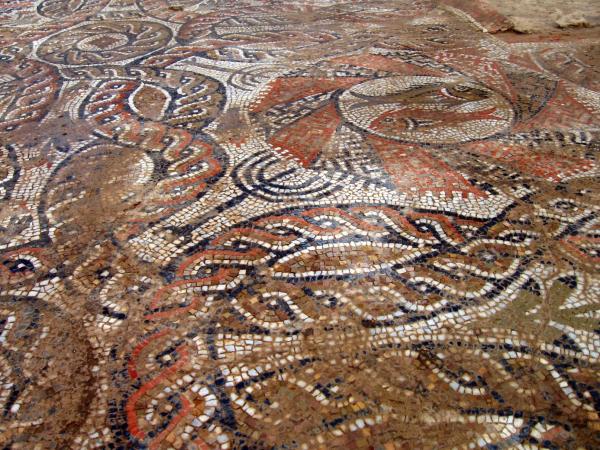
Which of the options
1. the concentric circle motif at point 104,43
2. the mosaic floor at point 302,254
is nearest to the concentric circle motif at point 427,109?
the mosaic floor at point 302,254

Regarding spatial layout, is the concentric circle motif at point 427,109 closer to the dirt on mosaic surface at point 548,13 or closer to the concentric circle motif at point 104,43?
the dirt on mosaic surface at point 548,13

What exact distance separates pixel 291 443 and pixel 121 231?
2140 millimetres

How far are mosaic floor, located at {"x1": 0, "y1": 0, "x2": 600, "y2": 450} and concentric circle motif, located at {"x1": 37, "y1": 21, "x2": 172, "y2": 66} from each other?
1.61 ft

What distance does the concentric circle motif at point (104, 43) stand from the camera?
6883mm

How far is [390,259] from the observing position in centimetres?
340

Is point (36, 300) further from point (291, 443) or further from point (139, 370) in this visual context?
point (291, 443)

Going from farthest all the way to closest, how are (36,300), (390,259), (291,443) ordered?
(390,259), (36,300), (291,443)

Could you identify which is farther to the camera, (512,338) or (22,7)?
(22,7)

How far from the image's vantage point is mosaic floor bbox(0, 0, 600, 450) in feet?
8.30

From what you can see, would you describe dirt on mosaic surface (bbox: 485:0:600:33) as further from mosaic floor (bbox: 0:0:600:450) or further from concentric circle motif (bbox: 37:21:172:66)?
concentric circle motif (bbox: 37:21:172:66)

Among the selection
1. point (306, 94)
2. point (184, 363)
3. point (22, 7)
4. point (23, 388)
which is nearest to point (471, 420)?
point (184, 363)

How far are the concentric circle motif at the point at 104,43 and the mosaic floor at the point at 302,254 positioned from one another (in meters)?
0.49

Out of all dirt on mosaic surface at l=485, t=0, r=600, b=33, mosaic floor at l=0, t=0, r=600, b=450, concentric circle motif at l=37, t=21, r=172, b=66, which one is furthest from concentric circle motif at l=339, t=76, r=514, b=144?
concentric circle motif at l=37, t=21, r=172, b=66

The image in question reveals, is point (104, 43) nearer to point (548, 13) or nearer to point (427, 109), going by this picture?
point (427, 109)
